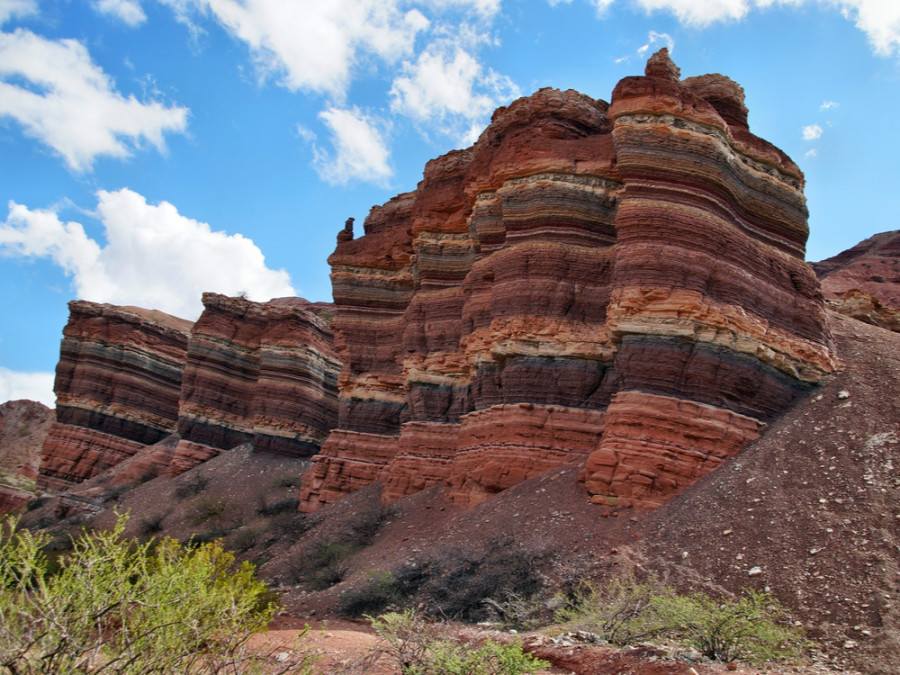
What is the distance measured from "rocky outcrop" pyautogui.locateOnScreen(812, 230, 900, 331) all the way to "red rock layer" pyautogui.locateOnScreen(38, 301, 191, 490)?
36.6 metres

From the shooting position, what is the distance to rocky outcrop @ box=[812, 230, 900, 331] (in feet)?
86.2

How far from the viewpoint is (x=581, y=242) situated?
1788 centimetres

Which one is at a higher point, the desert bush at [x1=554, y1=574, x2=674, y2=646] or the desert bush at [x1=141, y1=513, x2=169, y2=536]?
the desert bush at [x1=141, y1=513, x2=169, y2=536]

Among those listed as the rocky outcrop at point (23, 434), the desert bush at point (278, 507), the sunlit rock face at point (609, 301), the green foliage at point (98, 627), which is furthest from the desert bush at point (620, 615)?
the rocky outcrop at point (23, 434)

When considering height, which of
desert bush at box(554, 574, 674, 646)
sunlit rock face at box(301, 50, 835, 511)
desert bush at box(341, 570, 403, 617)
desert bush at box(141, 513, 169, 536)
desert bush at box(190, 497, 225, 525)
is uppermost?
sunlit rock face at box(301, 50, 835, 511)

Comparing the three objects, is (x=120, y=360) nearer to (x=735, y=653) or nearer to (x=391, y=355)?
(x=391, y=355)

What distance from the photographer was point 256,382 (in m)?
34.6

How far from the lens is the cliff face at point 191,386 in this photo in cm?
3180

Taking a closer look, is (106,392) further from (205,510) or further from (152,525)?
(205,510)

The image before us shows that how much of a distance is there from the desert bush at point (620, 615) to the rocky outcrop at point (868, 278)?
21817mm

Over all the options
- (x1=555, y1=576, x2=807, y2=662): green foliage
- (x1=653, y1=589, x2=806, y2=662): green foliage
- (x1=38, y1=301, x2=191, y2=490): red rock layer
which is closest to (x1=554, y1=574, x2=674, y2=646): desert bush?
(x1=555, y1=576, x2=807, y2=662): green foliage

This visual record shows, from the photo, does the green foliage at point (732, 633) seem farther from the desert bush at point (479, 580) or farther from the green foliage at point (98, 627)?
the green foliage at point (98, 627)

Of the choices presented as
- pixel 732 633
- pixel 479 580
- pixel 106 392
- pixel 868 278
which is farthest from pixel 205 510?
pixel 868 278

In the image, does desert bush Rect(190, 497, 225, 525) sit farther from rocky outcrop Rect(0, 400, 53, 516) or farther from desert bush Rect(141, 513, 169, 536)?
rocky outcrop Rect(0, 400, 53, 516)
